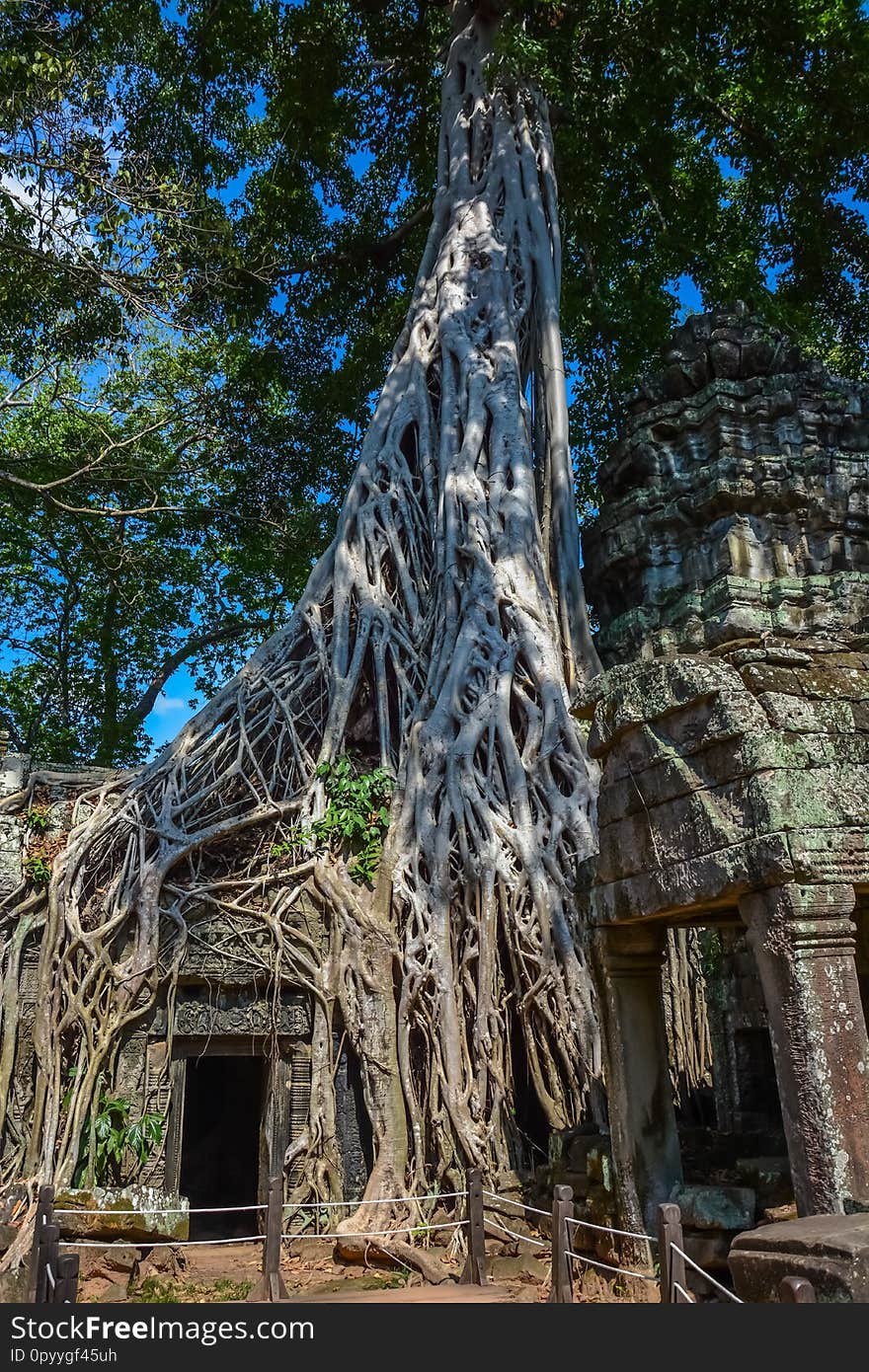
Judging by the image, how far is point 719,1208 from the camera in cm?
406

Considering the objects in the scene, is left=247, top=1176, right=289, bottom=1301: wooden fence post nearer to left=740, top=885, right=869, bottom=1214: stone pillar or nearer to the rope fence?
the rope fence

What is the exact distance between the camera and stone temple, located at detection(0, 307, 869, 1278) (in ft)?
11.8

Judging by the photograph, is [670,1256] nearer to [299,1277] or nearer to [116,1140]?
[299,1277]

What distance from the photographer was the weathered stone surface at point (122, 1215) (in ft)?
19.4

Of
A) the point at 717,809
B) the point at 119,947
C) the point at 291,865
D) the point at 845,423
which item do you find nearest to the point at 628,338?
the point at 845,423

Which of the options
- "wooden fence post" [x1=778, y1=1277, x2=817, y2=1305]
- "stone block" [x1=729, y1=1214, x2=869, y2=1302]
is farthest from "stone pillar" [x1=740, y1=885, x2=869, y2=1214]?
"wooden fence post" [x1=778, y1=1277, x2=817, y2=1305]

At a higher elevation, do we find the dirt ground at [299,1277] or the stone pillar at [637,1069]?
the stone pillar at [637,1069]

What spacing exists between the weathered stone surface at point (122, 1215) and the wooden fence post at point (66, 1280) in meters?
2.85

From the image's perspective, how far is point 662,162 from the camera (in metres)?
11.8

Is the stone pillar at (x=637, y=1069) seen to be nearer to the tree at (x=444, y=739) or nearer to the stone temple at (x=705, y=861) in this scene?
the stone temple at (x=705, y=861)

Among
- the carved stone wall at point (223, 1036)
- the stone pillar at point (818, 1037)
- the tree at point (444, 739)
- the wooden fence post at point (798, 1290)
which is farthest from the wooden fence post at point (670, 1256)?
the carved stone wall at point (223, 1036)

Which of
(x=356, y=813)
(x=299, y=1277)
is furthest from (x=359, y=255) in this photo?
(x=299, y=1277)

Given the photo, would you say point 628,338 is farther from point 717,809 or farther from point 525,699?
point 717,809

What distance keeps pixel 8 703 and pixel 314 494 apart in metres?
4.89
